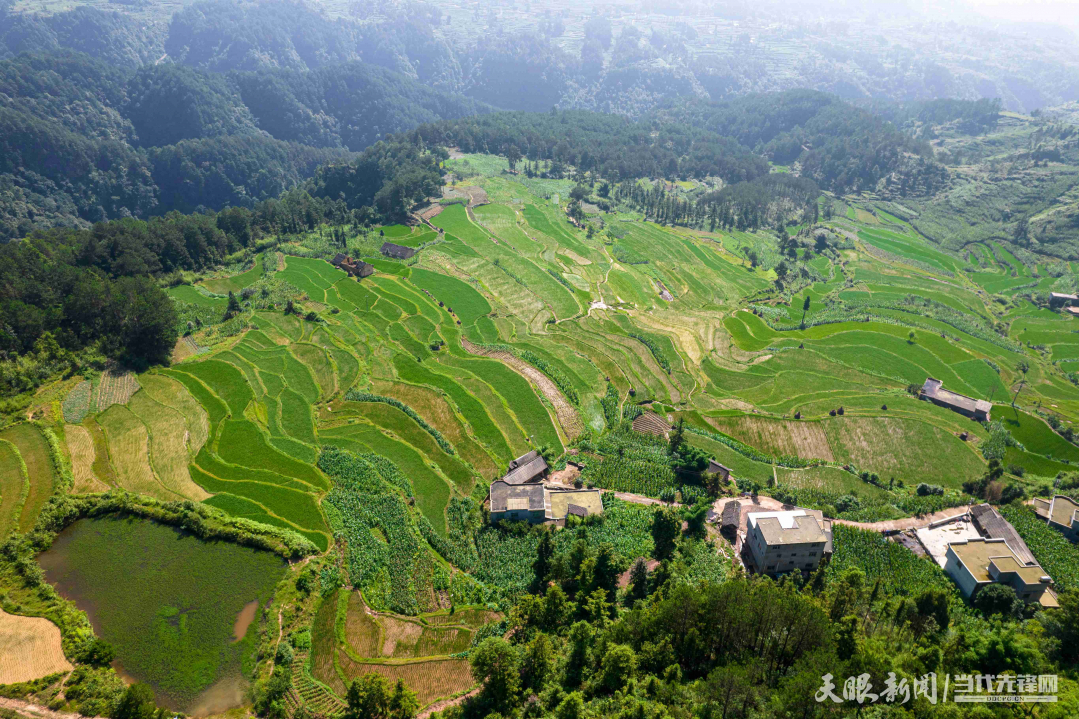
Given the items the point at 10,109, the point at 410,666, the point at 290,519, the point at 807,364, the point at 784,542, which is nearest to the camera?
the point at 410,666

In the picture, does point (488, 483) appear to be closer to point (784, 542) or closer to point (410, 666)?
point (410, 666)

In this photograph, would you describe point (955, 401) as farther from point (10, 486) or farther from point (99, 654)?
point (10, 486)

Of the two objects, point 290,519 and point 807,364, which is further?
point 807,364

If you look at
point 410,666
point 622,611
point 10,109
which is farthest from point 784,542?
point 10,109

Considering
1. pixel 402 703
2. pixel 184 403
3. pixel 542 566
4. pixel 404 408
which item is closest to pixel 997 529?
pixel 542 566

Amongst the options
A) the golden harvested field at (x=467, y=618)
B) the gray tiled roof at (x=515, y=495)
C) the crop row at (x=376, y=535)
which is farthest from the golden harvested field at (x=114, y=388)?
the golden harvested field at (x=467, y=618)

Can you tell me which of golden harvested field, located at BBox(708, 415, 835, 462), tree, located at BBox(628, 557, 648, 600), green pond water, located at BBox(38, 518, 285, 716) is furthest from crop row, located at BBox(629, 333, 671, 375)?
green pond water, located at BBox(38, 518, 285, 716)

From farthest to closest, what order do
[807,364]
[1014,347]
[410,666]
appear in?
[1014,347] < [807,364] < [410,666]

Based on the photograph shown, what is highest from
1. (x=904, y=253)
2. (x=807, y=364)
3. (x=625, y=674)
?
(x=625, y=674)
